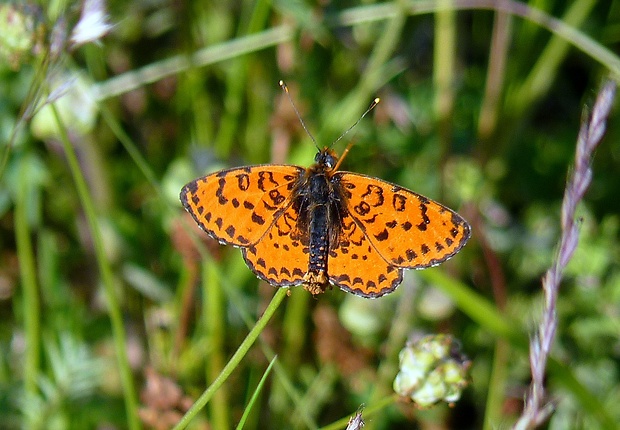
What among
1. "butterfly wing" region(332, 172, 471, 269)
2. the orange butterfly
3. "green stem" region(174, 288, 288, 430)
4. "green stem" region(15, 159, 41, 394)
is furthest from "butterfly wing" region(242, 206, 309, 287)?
"green stem" region(15, 159, 41, 394)

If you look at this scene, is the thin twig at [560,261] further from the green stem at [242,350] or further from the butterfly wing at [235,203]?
the butterfly wing at [235,203]

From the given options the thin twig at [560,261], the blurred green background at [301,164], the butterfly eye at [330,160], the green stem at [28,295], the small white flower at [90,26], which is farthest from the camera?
the blurred green background at [301,164]

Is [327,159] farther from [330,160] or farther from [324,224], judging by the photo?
[324,224]

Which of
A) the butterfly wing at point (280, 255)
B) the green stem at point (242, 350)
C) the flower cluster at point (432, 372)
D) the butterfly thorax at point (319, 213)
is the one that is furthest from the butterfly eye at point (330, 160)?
the green stem at point (242, 350)

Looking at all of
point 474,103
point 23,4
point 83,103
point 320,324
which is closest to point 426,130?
point 474,103

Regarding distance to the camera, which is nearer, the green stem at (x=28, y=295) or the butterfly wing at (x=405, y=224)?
the butterfly wing at (x=405, y=224)

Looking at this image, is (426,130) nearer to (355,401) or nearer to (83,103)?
(355,401)

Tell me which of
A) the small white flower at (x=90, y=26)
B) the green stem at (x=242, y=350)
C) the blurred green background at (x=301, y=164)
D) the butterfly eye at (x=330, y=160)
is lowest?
the blurred green background at (x=301, y=164)

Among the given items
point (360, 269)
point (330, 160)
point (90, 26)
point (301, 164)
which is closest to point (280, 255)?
point (360, 269)
